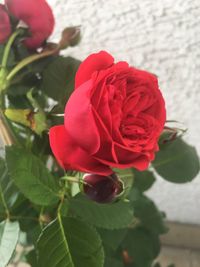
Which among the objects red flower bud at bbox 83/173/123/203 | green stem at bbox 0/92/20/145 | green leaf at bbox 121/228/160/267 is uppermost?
green stem at bbox 0/92/20/145

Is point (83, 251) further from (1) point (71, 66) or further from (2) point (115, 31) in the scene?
(2) point (115, 31)

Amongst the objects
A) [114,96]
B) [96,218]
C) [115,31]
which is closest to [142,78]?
[114,96]

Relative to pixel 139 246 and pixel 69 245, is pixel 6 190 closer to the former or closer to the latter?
pixel 69 245

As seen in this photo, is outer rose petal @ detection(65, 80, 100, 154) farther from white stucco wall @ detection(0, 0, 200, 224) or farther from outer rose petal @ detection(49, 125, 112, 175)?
white stucco wall @ detection(0, 0, 200, 224)

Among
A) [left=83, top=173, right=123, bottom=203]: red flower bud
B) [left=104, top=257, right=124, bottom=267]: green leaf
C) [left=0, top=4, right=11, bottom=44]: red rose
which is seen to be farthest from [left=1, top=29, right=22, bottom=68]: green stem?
[left=104, top=257, right=124, bottom=267]: green leaf

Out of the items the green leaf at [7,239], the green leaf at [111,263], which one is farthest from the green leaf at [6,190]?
the green leaf at [111,263]

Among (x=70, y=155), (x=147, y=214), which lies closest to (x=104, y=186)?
(x=70, y=155)

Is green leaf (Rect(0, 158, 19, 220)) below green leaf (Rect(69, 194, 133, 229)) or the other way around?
the other way around
